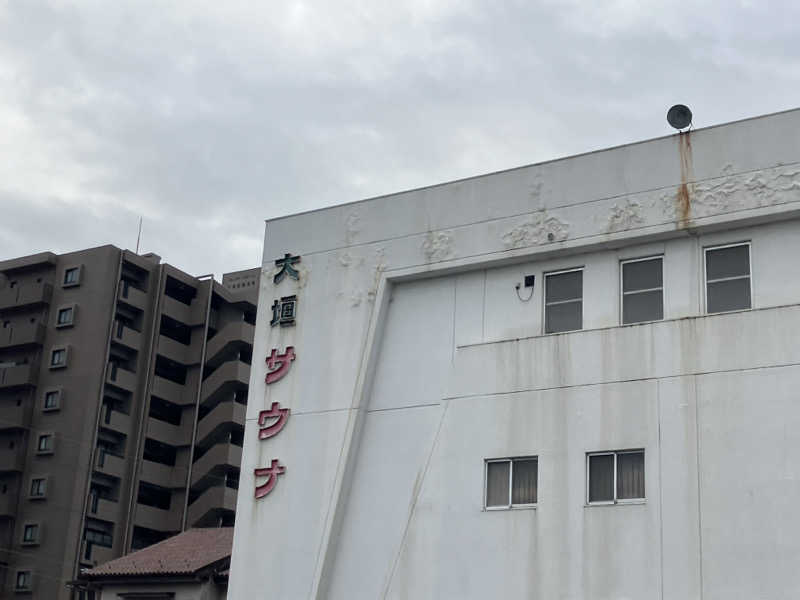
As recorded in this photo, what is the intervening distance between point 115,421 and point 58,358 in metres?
5.36

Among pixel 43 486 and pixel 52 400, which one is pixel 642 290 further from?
pixel 52 400

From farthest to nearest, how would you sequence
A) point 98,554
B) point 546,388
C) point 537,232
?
point 98,554
point 537,232
point 546,388

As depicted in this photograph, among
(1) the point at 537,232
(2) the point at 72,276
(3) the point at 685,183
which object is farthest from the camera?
(2) the point at 72,276

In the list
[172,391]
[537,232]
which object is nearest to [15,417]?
[172,391]

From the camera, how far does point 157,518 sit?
2655 inches

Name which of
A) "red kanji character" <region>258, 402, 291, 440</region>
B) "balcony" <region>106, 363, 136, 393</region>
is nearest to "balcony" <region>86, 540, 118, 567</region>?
"balcony" <region>106, 363, 136, 393</region>

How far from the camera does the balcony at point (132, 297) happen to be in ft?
224

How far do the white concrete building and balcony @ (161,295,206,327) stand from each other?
158 feet

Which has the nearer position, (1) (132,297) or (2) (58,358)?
(2) (58,358)

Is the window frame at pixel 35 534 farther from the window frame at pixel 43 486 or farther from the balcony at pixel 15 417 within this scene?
the balcony at pixel 15 417

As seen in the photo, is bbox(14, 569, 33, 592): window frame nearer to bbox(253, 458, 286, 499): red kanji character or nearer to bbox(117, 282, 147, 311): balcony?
bbox(117, 282, 147, 311): balcony

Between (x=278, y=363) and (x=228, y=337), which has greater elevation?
(x=228, y=337)

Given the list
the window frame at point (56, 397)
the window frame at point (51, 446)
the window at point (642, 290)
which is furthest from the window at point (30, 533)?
the window at point (642, 290)

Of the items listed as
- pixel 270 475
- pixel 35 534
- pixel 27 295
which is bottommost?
pixel 270 475
